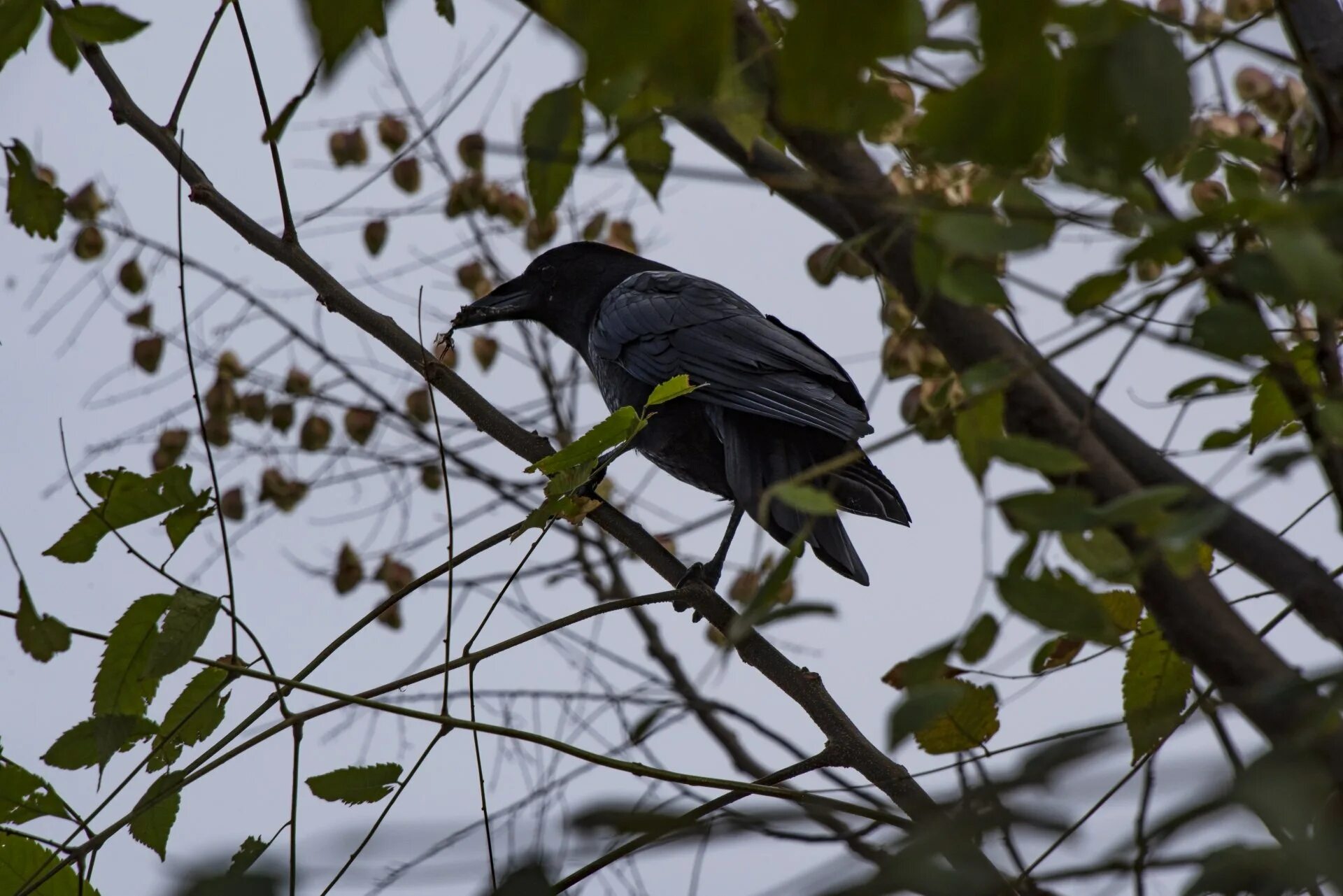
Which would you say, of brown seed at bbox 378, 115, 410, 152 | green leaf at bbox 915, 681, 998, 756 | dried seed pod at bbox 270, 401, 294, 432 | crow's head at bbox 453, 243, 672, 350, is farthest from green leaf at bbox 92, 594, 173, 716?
brown seed at bbox 378, 115, 410, 152

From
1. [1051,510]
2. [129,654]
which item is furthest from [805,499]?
[129,654]

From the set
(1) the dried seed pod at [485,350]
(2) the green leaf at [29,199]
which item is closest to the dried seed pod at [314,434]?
(1) the dried seed pod at [485,350]

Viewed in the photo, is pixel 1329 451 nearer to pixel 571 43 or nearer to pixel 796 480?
pixel 796 480

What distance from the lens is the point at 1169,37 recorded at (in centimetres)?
102

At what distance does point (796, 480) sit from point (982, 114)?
20.6 inches

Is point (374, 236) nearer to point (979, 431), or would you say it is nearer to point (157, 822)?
point (157, 822)

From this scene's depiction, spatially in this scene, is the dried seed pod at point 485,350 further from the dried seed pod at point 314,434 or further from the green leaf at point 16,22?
the green leaf at point 16,22

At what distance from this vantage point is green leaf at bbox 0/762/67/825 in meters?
2.20

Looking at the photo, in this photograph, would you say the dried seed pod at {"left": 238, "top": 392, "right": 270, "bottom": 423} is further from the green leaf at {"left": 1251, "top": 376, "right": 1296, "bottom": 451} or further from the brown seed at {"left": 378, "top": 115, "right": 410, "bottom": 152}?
the green leaf at {"left": 1251, "top": 376, "right": 1296, "bottom": 451}

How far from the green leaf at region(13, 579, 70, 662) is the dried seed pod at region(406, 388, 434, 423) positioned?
447cm

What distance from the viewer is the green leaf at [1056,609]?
1300mm

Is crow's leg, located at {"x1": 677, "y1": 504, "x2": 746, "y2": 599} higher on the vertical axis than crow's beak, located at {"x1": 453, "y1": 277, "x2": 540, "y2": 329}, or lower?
lower

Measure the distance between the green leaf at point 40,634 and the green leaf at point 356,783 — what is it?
49 centimetres

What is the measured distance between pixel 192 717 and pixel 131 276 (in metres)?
4.33
